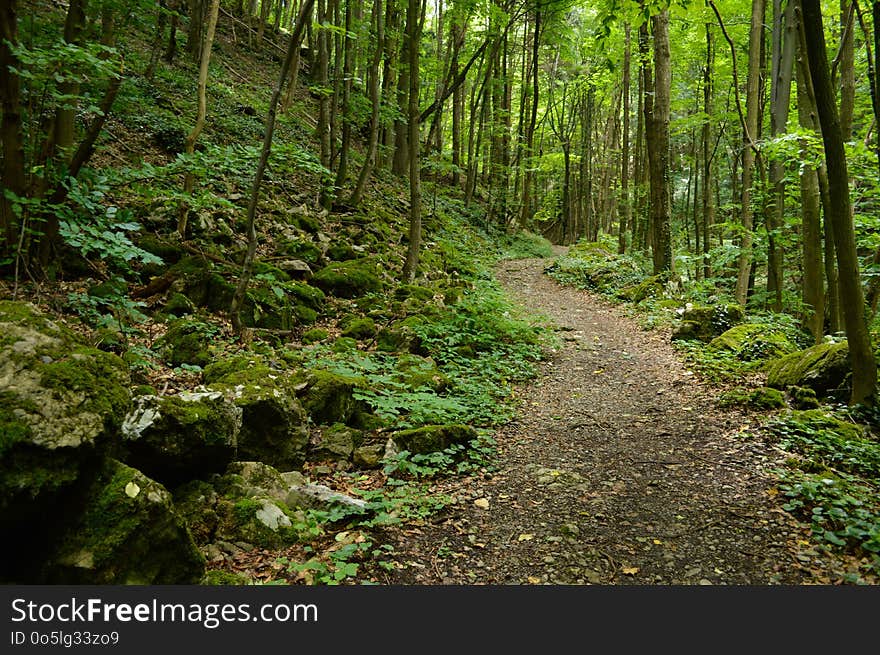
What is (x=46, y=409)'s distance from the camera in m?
2.49

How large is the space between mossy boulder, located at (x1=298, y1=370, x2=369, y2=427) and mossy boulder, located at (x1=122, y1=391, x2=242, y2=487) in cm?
129

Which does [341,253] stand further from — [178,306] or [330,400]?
[330,400]

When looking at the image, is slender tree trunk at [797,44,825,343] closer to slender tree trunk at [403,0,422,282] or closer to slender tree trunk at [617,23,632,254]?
slender tree trunk at [403,0,422,282]

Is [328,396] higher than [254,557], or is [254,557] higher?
[328,396]

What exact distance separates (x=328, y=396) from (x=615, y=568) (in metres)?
3.04

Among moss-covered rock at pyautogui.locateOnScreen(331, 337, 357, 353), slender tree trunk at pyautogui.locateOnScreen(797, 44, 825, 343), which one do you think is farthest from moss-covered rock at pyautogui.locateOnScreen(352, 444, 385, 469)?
slender tree trunk at pyautogui.locateOnScreen(797, 44, 825, 343)

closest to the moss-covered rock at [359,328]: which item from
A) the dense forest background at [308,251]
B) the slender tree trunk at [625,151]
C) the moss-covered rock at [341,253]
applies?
the dense forest background at [308,251]

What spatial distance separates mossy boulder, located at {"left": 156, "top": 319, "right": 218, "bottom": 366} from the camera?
5.51m

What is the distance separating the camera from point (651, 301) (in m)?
11.7

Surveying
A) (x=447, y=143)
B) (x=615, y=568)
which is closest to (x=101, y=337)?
(x=615, y=568)

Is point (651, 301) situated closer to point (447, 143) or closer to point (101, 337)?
point (101, 337)

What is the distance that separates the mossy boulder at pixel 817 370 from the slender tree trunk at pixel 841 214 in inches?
16.1

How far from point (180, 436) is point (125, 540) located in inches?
35.6

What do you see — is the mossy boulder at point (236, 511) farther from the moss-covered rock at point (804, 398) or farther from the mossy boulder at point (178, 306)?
the moss-covered rock at point (804, 398)
